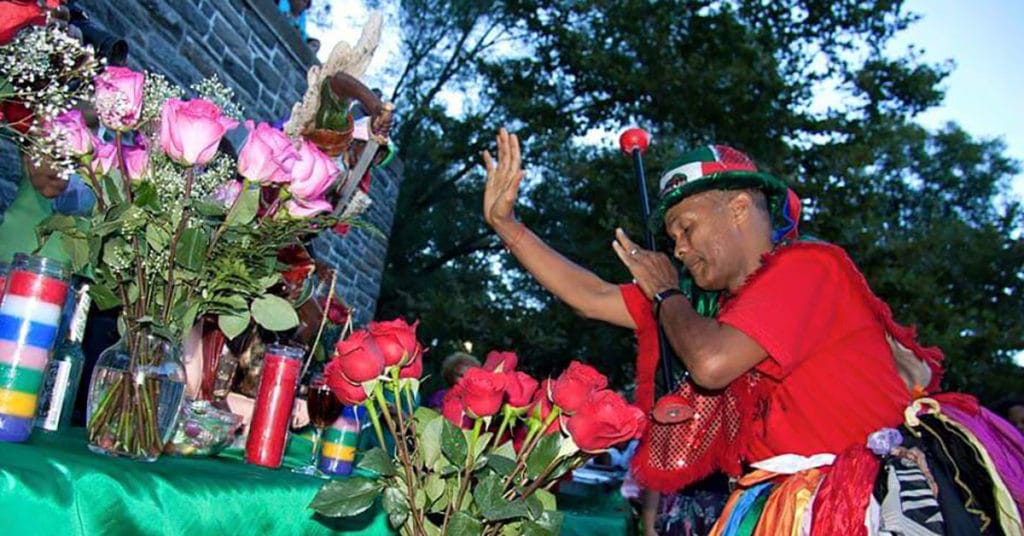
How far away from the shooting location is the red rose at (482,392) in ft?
3.51

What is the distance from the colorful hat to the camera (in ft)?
6.45

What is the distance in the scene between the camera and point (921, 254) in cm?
1071

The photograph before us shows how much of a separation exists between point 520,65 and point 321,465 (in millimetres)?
10705

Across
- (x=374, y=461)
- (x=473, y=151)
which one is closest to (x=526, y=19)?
(x=473, y=151)

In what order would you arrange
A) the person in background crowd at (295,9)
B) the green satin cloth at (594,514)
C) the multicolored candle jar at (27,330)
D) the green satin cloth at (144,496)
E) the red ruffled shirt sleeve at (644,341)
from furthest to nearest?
the person in background crowd at (295,9)
the red ruffled shirt sleeve at (644,341)
the green satin cloth at (594,514)
the multicolored candle jar at (27,330)
the green satin cloth at (144,496)

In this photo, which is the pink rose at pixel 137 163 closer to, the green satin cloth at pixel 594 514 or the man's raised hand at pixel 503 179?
the green satin cloth at pixel 594 514

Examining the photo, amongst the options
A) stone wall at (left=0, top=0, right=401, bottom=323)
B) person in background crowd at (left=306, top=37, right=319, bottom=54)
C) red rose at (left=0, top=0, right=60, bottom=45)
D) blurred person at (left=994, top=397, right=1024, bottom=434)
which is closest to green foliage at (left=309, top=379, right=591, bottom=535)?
red rose at (left=0, top=0, right=60, bottom=45)

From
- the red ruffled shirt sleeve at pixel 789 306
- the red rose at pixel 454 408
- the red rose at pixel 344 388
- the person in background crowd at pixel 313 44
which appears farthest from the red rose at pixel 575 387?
the person in background crowd at pixel 313 44

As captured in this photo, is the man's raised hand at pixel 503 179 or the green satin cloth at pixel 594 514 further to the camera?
the man's raised hand at pixel 503 179

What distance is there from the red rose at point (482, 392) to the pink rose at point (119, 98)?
606 millimetres

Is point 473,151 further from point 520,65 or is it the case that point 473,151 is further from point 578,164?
point 578,164

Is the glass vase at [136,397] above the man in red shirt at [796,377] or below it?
below

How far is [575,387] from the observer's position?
1.07 m

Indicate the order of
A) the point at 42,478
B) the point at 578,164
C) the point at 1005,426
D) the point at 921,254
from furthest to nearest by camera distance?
the point at 921,254 → the point at 578,164 → the point at 1005,426 → the point at 42,478
